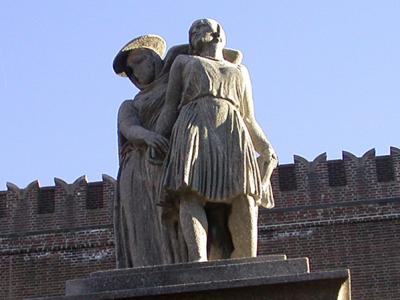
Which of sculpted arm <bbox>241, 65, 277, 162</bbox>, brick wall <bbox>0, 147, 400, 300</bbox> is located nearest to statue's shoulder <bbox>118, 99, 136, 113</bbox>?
sculpted arm <bbox>241, 65, 277, 162</bbox>

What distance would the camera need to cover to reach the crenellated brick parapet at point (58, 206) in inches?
1006

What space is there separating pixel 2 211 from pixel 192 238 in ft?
66.0

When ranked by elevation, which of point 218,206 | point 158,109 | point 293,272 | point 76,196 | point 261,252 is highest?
point 76,196

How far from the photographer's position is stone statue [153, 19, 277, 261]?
632 centimetres

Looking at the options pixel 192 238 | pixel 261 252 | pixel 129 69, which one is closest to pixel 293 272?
pixel 192 238

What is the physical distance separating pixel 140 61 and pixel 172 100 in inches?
22.9

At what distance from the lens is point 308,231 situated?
2461 cm

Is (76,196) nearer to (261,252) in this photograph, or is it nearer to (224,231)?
(261,252)

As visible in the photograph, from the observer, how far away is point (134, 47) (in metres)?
7.25

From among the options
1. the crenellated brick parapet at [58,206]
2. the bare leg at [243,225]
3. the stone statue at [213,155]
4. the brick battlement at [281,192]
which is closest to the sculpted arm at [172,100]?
the stone statue at [213,155]

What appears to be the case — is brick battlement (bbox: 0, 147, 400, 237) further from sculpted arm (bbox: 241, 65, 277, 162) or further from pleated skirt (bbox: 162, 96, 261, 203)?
pleated skirt (bbox: 162, 96, 261, 203)

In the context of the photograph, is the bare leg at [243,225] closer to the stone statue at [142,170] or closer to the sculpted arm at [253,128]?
the stone statue at [142,170]

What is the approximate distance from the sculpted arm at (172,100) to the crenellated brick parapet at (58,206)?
61.6 ft

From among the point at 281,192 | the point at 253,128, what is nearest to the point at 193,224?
the point at 253,128
